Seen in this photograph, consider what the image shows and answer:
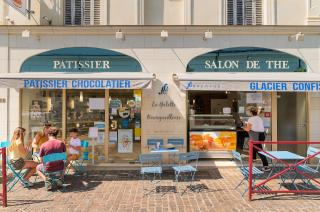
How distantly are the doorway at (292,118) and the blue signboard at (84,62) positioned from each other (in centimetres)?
498

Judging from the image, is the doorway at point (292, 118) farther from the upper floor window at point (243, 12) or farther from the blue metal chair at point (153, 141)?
the blue metal chair at point (153, 141)

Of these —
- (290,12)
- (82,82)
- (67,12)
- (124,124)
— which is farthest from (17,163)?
(290,12)

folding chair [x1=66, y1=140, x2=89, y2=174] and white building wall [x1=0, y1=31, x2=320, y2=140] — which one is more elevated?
white building wall [x1=0, y1=31, x2=320, y2=140]

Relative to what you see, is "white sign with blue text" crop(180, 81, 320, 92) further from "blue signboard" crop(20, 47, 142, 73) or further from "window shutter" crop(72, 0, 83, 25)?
"window shutter" crop(72, 0, 83, 25)

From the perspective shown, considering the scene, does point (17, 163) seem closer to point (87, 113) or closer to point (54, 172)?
point (54, 172)

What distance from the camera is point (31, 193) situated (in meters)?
6.64

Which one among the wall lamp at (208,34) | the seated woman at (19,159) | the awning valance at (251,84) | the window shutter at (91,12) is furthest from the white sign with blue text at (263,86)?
the seated woman at (19,159)

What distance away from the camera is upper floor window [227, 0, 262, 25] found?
9750mm

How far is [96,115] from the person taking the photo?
9711 mm

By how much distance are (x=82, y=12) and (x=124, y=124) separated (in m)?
3.76

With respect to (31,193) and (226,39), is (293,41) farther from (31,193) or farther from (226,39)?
(31,193)

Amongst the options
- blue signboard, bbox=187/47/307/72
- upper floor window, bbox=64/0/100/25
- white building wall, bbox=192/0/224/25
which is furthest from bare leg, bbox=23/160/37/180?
white building wall, bbox=192/0/224/25

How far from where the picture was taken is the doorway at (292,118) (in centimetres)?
998

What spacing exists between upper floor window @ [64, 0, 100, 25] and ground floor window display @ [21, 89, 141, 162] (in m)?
Result: 2.19
